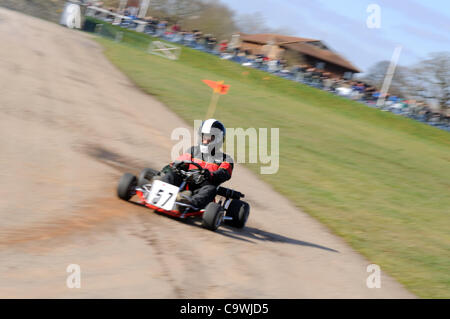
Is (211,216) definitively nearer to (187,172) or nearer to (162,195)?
(162,195)

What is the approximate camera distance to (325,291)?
6.07 metres

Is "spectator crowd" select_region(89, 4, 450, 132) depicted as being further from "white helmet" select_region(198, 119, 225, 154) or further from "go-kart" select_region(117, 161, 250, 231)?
"go-kart" select_region(117, 161, 250, 231)

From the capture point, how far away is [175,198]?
703 cm

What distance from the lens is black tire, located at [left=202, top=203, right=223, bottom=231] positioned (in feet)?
23.1

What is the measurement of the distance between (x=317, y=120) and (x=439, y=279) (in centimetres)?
1842

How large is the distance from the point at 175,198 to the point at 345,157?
12088mm

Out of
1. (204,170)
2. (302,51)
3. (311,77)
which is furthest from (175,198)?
(302,51)

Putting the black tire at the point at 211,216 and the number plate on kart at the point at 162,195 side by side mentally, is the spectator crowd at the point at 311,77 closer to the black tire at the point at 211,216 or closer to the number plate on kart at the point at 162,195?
the black tire at the point at 211,216

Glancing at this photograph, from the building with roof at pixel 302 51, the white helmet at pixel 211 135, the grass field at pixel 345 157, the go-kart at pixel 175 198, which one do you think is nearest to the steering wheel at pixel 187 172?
the go-kart at pixel 175 198

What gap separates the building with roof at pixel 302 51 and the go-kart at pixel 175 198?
52.7m

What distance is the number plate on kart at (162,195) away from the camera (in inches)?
276

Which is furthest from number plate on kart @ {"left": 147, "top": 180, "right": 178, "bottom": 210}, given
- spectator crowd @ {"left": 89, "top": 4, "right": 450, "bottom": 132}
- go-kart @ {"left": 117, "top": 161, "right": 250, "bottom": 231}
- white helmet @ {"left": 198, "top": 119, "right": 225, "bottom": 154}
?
spectator crowd @ {"left": 89, "top": 4, "right": 450, "bottom": 132}

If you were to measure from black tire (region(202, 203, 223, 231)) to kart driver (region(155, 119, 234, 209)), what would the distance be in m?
0.25
